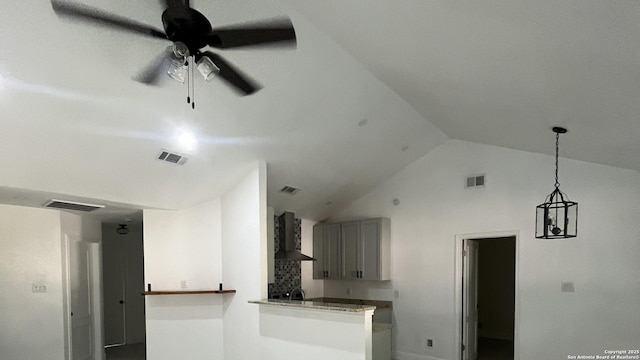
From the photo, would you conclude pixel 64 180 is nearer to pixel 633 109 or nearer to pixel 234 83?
pixel 234 83

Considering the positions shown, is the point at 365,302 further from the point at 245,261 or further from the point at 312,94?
the point at 312,94

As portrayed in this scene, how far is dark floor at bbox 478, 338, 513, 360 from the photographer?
21.9 ft

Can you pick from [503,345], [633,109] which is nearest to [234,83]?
[633,109]

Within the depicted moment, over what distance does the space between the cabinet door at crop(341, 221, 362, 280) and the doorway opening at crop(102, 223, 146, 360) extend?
3.72 metres

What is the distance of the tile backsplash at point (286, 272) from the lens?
7.09 m

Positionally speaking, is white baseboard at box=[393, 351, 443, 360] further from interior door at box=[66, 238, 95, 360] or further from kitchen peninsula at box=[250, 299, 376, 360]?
interior door at box=[66, 238, 95, 360]

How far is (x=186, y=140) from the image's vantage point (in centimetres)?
425

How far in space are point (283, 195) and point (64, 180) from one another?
9.60ft

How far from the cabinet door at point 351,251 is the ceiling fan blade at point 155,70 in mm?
4863

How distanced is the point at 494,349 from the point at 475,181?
313 centimetres

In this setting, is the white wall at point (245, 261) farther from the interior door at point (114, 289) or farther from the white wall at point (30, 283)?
the interior door at point (114, 289)

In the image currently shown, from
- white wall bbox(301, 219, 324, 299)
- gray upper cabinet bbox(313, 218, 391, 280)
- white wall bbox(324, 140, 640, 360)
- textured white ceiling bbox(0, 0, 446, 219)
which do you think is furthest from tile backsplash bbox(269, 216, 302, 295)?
textured white ceiling bbox(0, 0, 446, 219)

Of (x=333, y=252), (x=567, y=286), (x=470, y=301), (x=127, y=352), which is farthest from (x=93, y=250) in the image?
(x=567, y=286)

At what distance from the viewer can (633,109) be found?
10.1 ft
